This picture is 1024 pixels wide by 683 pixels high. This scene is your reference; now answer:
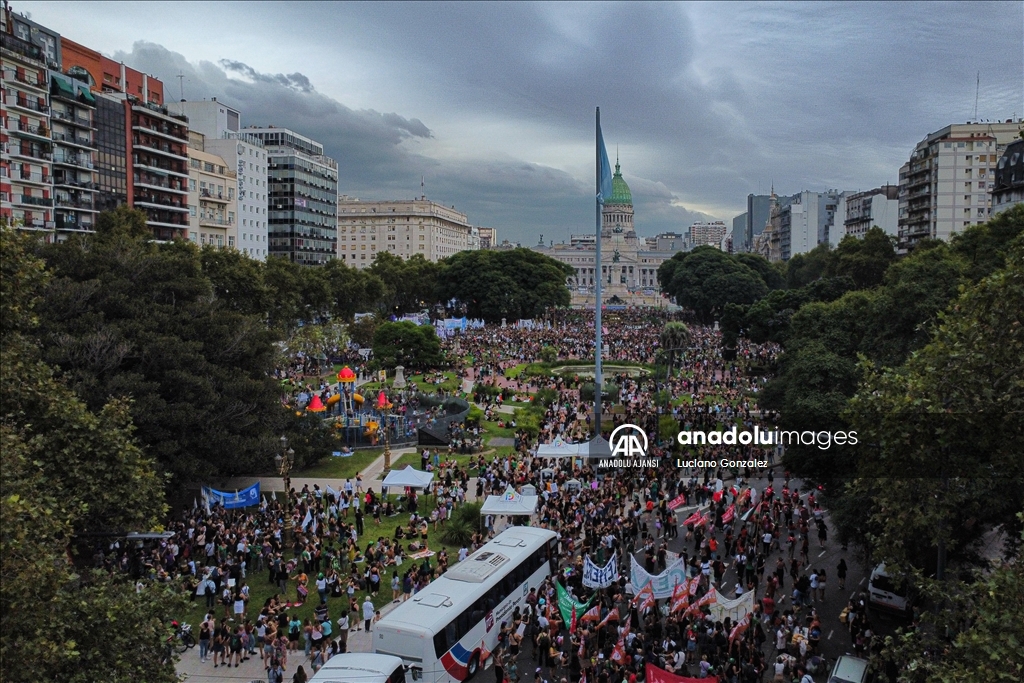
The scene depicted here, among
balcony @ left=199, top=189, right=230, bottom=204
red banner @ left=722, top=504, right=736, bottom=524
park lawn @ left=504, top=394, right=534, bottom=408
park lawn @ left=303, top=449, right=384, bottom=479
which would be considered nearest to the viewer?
red banner @ left=722, top=504, right=736, bottom=524

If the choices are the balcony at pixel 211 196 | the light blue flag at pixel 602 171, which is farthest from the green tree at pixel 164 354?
the balcony at pixel 211 196

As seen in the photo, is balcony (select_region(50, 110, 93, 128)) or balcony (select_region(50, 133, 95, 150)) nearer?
balcony (select_region(50, 110, 93, 128))

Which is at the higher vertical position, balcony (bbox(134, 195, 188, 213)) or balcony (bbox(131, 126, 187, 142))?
balcony (bbox(131, 126, 187, 142))

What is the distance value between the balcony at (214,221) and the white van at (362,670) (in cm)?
5953

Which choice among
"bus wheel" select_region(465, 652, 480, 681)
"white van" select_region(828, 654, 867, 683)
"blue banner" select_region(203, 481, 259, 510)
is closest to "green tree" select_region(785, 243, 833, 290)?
"blue banner" select_region(203, 481, 259, 510)

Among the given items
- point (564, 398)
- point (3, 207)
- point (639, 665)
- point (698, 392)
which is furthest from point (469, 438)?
point (3, 207)

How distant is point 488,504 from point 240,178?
5988 centimetres

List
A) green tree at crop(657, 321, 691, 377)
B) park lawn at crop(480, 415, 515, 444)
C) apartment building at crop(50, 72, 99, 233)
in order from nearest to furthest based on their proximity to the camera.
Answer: park lawn at crop(480, 415, 515, 444), apartment building at crop(50, 72, 99, 233), green tree at crop(657, 321, 691, 377)

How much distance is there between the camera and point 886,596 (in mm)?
18672

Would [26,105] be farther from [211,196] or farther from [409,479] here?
[409,479]

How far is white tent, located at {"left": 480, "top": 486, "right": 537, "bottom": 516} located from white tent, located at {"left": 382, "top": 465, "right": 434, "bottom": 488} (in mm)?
3245

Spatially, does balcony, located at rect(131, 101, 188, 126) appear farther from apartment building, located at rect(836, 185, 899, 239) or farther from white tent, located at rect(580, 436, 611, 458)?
apartment building, located at rect(836, 185, 899, 239)

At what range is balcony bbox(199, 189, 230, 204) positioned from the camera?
6606cm

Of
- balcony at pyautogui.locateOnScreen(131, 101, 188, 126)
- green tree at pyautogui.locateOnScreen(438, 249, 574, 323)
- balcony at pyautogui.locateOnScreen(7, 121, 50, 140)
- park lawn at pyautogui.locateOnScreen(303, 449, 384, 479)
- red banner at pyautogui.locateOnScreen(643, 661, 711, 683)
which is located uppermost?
balcony at pyautogui.locateOnScreen(131, 101, 188, 126)
